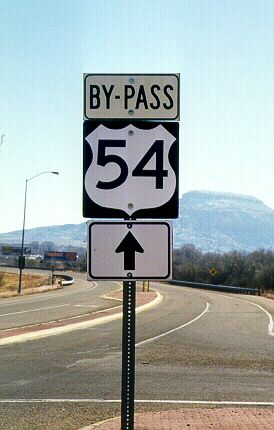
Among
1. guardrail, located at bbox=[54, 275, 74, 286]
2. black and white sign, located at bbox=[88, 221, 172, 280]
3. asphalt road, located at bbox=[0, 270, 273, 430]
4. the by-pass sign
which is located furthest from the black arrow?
guardrail, located at bbox=[54, 275, 74, 286]

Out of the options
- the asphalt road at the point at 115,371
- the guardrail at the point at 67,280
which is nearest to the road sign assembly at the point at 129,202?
the asphalt road at the point at 115,371

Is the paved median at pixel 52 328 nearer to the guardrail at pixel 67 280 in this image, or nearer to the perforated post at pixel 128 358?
the perforated post at pixel 128 358

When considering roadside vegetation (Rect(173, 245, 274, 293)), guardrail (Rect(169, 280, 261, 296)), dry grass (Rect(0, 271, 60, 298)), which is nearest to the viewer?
dry grass (Rect(0, 271, 60, 298))

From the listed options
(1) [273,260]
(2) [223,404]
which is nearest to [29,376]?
(2) [223,404]

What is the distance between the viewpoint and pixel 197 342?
17812 millimetres

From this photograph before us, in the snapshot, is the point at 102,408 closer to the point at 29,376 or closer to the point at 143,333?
the point at 29,376

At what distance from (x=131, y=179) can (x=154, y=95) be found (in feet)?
1.76

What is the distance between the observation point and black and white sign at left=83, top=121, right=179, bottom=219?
3.61m

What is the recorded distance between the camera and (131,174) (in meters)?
3.61

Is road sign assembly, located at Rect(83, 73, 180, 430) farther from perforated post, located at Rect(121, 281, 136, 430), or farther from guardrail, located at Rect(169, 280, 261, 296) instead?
guardrail, located at Rect(169, 280, 261, 296)

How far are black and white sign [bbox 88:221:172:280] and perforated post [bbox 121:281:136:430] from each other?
0.10m

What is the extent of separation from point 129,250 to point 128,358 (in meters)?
0.60

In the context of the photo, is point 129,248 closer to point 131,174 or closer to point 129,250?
point 129,250

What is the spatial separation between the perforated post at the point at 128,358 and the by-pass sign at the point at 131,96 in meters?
0.99
